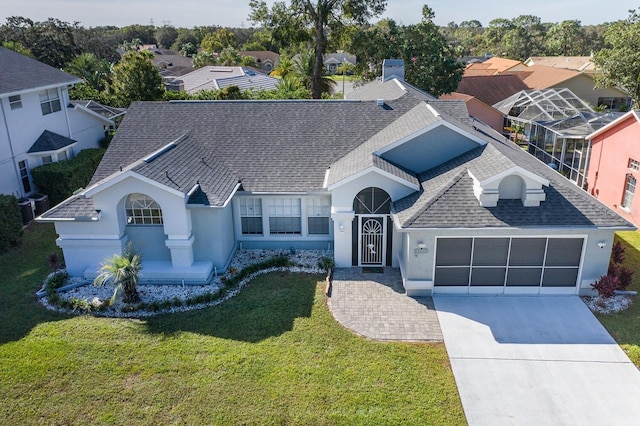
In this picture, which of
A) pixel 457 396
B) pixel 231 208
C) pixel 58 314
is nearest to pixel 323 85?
pixel 231 208

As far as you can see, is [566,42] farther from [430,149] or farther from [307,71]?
[430,149]

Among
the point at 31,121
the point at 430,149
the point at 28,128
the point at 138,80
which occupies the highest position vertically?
the point at 138,80

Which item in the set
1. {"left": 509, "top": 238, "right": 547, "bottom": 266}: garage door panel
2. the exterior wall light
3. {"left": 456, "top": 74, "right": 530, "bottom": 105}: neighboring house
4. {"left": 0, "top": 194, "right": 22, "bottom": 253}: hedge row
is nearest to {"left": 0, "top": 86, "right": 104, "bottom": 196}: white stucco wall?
{"left": 0, "top": 194, "right": 22, "bottom": 253}: hedge row

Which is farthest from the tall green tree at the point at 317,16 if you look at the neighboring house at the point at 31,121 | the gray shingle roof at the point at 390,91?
the neighboring house at the point at 31,121

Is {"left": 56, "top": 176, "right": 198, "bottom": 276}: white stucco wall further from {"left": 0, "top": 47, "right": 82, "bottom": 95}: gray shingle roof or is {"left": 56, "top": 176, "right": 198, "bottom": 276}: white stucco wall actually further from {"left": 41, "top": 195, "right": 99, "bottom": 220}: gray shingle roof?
{"left": 0, "top": 47, "right": 82, "bottom": 95}: gray shingle roof

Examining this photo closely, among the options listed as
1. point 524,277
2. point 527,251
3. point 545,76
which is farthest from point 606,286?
point 545,76

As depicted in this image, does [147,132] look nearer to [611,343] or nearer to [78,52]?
[611,343]
